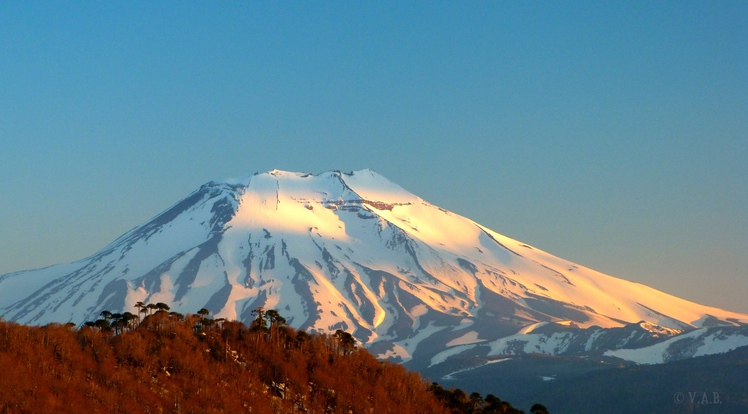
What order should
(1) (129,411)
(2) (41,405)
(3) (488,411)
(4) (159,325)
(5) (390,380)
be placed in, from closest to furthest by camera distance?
1. (2) (41,405)
2. (1) (129,411)
3. (4) (159,325)
4. (5) (390,380)
5. (3) (488,411)

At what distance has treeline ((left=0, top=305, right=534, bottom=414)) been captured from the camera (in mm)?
54938

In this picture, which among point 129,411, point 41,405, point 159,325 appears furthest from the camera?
point 159,325

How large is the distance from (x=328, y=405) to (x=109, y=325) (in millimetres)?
14663

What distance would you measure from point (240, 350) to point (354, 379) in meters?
7.58

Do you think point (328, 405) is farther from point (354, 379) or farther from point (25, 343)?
point (25, 343)

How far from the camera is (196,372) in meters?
Answer: 61.9

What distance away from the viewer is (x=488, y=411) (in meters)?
78.6

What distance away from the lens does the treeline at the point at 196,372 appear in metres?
54.9

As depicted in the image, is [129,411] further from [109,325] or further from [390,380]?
[390,380]

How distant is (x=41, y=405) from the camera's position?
51125mm

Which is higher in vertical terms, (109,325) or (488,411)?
(109,325)

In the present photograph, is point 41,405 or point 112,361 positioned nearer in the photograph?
point 41,405

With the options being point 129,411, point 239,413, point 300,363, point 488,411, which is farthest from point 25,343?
point 488,411

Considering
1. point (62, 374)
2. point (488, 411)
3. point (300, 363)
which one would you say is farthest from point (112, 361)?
point (488, 411)
